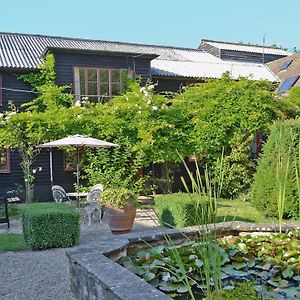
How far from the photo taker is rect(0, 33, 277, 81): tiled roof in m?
16.0

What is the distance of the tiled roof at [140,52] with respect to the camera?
1596 cm

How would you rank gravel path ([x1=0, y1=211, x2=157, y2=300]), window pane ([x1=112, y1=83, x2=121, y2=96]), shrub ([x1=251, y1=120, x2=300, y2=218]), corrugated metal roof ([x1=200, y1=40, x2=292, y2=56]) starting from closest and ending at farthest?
1. gravel path ([x1=0, y1=211, x2=157, y2=300])
2. shrub ([x1=251, y1=120, x2=300, y2=218])
3. window pane ([x1=112, y1=83, x2=121, y2=96])
4. corrugated metal roof ([x1=200, y1=40, x2=292, y2=56])

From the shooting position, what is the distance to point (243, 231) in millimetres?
4871

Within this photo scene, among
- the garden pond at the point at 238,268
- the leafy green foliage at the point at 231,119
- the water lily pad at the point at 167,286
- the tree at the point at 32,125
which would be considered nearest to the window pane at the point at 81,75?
the tree at the point at 32,125

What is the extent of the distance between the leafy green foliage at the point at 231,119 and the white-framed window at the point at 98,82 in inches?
110

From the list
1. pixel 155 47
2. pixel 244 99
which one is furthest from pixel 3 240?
pixel 155 47

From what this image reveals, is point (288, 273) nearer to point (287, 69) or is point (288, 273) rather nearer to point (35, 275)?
point (35, 275)

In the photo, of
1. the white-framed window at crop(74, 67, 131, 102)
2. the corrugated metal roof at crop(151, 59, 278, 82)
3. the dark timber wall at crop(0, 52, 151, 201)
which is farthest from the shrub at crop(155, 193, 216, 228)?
the corrugated metal roof at crop(151, 59, 278, 82)

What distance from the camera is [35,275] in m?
4.96

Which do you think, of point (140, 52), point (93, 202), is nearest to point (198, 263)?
point (93, 202)

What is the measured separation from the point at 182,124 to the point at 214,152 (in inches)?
61.6

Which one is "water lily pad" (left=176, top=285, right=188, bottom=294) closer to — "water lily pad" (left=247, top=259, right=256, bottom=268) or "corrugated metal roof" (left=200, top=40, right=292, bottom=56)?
"water lily pad" (left=247, top=259, right=256, bottom=268)

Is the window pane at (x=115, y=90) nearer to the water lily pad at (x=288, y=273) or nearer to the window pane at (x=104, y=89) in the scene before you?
the window pane at (x=104, y=89)

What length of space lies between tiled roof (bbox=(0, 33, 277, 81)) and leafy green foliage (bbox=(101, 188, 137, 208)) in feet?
29.9
